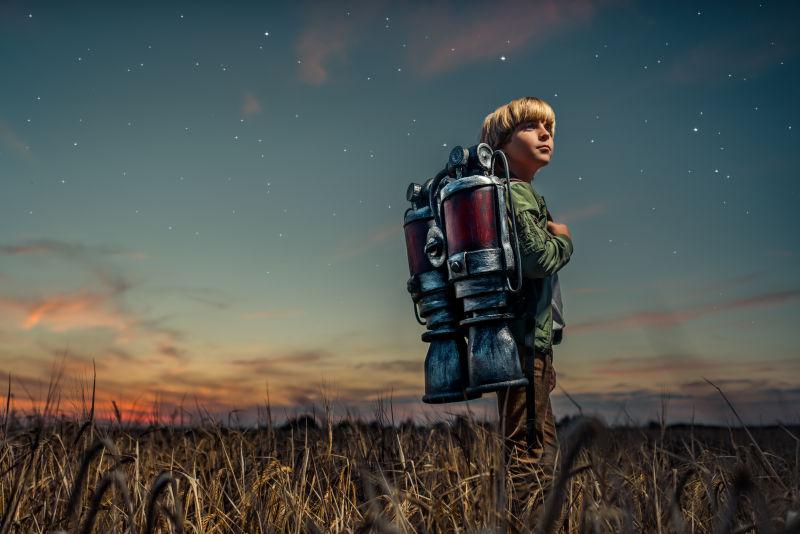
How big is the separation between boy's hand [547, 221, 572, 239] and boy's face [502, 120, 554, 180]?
34cm

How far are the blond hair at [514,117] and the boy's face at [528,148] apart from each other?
0.10 feet

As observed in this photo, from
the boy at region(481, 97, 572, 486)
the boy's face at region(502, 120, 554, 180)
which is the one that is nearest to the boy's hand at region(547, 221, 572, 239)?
the boy at region(481, 97, 572, 486)

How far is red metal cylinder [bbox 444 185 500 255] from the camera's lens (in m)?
3.53

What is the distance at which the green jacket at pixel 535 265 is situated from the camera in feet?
11.7

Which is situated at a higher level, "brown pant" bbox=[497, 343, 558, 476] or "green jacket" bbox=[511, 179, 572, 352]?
"green jacket" bbox=[511, 179, 572, 352]

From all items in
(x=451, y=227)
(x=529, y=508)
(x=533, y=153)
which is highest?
(x=533, y=153)

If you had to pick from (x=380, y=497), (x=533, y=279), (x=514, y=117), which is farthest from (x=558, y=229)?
(x=380, y=497)

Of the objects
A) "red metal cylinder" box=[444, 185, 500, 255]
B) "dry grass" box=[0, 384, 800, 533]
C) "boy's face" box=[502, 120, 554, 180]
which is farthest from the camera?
"boy's face" box=[502, 120, 554, 180]

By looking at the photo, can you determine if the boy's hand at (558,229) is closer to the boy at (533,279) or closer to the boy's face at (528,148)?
the boy at (533,279)

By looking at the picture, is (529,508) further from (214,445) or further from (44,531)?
(214,445)

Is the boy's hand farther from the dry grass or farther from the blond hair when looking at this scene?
the dry grass

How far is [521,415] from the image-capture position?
3.64 metres

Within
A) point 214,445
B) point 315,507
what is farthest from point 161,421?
point 315,507

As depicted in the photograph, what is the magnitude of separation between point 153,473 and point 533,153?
2502 mm
